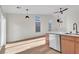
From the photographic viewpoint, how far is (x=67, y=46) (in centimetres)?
388

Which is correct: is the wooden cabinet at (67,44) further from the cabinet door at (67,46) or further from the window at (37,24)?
the window at (37,24)

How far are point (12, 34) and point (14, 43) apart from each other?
0.23 m

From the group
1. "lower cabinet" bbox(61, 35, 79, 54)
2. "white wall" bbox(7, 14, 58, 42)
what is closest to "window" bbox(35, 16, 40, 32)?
"white wall" bbox(7, 14, 58, 42)

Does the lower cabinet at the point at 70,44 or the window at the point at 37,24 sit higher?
the window at the point at 37,24

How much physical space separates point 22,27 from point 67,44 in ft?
5.43

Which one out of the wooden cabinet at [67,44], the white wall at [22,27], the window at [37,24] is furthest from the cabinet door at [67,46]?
the window at [37,24]

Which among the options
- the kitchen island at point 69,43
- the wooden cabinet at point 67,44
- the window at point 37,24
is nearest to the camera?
the window at point 37,24

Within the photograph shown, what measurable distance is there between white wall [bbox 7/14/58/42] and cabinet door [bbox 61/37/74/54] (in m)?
1.00

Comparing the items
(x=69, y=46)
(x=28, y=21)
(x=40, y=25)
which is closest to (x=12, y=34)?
(x=28, y=21)

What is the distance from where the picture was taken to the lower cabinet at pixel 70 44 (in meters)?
3.42

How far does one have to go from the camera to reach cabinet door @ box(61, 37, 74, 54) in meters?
3.66

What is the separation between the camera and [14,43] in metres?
2.89

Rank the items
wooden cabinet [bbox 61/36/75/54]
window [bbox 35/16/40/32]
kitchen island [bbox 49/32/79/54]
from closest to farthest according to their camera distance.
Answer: window [bbox 35/16/40/32] < kitchen island [bbox 49/32/79/54] < wooden cabinet [bbox 61/36/75/54]

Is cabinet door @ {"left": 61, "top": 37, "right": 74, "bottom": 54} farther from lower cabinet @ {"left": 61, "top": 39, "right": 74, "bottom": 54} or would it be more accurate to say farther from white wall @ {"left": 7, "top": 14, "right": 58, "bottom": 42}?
white wall @ {"left": 7, "top": 14, "right": 58, "bottom": 42}
